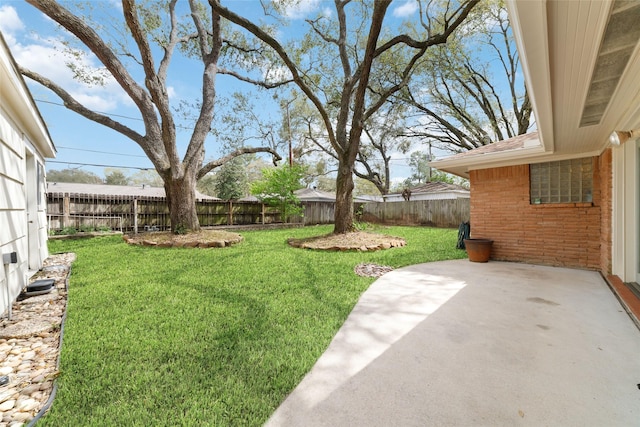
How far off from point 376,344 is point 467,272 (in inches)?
134

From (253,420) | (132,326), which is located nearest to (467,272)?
(253,420)

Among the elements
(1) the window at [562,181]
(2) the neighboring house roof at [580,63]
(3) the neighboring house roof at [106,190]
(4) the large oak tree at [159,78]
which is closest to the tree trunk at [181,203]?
(4) the large oak tree at [159,78]

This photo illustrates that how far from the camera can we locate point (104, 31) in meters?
9.48

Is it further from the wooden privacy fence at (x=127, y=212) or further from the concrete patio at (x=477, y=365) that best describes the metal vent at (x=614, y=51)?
the wooden privacy fence at (x=127, y=212)

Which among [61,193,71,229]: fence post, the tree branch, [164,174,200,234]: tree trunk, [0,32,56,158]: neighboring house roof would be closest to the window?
[0,32,56,158]: neighboring house roof

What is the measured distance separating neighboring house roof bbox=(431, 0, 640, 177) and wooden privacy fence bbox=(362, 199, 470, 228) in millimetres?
8902

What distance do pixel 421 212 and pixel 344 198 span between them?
747 centimetres

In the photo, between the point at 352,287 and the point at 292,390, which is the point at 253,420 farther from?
the point at 352,287

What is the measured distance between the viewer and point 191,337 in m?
2.37

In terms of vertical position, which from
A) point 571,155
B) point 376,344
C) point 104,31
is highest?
point 104,31

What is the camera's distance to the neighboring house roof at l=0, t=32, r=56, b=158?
2529 mm

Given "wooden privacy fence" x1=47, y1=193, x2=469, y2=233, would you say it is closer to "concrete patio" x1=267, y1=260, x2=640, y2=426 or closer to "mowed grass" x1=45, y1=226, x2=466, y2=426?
"mowed grass" x1=45, y1=226, x2=466, y2=426

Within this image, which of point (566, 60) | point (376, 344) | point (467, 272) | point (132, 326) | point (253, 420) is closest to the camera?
point (253, 420)

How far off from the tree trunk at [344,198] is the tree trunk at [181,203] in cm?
441
